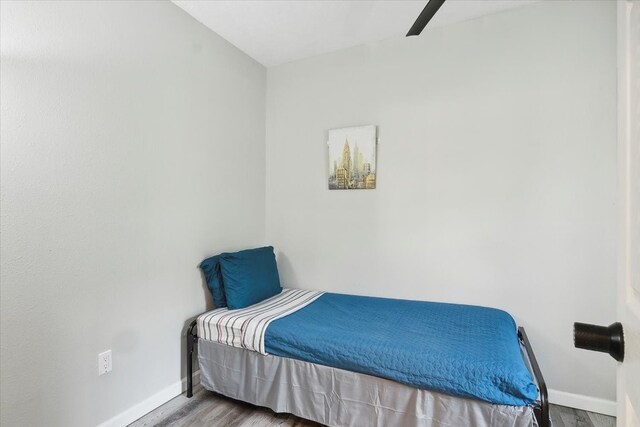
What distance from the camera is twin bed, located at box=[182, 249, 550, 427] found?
1429 millimetres

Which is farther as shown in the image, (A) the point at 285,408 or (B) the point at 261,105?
(B) the point at 261,105

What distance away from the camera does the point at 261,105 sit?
10.0 feet

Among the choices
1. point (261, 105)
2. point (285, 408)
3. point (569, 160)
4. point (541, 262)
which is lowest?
point (285, 408)

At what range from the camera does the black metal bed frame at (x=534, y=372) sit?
1337mm

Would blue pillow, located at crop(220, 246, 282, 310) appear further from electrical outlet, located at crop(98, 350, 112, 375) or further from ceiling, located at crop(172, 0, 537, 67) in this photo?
ceiling, located at crop(172, 0, 537, 67)

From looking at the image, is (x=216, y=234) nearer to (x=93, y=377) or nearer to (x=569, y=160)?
(x=93, y=377)

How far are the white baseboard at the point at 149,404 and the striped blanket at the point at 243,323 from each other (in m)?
0.39

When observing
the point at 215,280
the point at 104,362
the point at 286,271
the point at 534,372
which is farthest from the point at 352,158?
the point at 104,362

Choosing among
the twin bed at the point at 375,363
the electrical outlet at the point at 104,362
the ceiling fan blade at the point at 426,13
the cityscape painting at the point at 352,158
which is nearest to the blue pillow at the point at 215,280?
the twin bed at the point at 375,363

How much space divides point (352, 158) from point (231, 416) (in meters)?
2.04

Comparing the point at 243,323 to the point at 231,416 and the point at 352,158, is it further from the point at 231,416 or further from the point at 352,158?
the point at 352,158

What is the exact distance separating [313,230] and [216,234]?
0.85 metres

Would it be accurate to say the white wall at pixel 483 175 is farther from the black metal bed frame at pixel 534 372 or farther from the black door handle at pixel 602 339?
the black door handle at pixel 602 339

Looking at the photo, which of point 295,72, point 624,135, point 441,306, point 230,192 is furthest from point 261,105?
point 624,135
